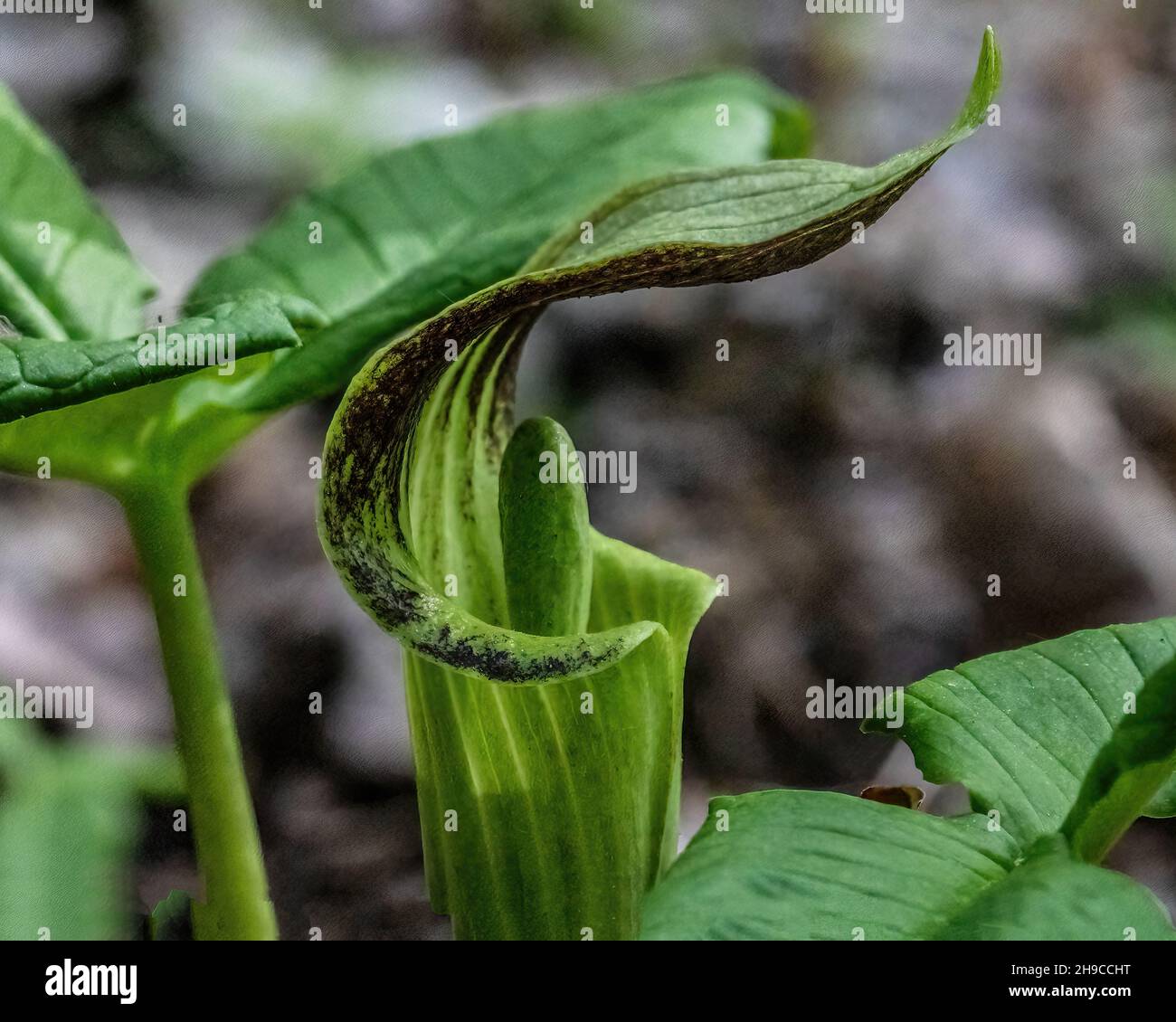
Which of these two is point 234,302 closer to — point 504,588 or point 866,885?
point 504,588

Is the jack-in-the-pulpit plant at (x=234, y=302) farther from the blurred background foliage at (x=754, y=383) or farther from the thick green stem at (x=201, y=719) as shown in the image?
the blurred background foliage at (x=754, y=383)

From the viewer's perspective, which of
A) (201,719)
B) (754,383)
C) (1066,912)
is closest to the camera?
(1066,912)

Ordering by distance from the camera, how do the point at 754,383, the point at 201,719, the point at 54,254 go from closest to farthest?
1. the point at 201,719
2. the point at 54,254
3. the point at 754,383

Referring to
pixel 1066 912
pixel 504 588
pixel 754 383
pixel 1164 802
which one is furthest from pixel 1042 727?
Result: pixel 754 383

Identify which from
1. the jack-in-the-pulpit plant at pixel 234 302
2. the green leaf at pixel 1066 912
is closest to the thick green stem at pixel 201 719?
the jack-in-the-pulpit plant at pixel 234 302

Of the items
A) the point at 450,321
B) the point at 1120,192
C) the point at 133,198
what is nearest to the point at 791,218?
the point at 450,321
